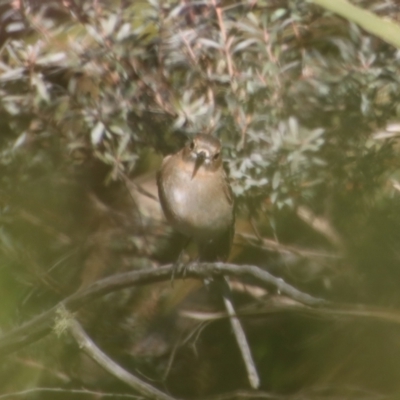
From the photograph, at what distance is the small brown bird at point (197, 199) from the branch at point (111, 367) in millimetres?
1288

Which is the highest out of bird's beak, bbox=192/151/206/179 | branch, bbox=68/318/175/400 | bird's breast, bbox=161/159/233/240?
branch, bbox=68/318/175/400

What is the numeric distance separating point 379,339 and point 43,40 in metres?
2.39

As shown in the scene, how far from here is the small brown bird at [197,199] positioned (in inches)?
135

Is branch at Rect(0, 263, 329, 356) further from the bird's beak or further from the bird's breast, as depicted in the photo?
the bird's breast

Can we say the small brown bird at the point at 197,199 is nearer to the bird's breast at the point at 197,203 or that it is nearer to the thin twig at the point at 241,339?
the bird's breast at the point at 197,203

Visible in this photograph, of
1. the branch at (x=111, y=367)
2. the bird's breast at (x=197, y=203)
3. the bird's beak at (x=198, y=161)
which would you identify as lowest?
the bird's breast at (x=197, y=203)

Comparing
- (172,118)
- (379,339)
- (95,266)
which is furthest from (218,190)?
(379,339)

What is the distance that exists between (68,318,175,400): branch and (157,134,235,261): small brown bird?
1288mm

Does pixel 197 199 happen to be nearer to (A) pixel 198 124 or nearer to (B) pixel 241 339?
(A) pixel 198 124

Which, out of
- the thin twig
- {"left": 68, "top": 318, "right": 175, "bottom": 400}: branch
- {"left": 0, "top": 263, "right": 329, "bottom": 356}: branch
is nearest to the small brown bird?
the thin twig

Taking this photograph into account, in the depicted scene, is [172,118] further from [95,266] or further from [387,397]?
[387,397]

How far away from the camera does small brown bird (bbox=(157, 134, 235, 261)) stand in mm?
3434

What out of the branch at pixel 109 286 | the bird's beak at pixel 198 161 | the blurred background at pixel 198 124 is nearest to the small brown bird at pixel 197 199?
the bird's beak at pixel 198 161

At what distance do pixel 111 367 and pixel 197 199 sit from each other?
4.95ft
